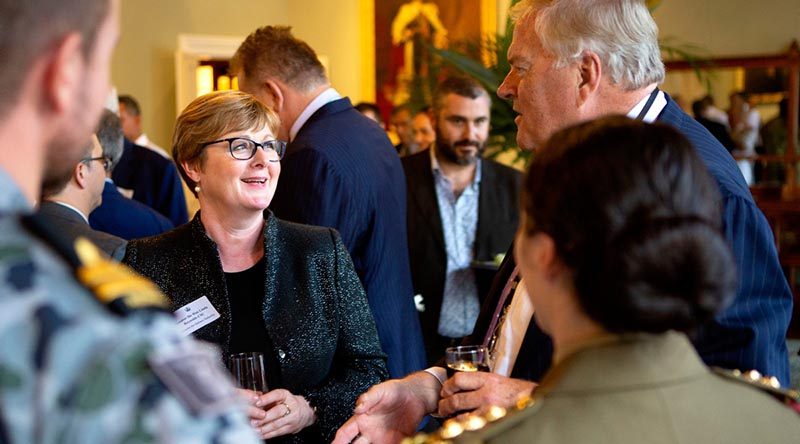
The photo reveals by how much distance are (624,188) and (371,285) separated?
2489mm

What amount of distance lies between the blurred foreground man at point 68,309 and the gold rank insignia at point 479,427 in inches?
15.0

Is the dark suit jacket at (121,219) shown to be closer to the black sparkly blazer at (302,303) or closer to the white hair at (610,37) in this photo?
the black sparkly blazer at (302,303)

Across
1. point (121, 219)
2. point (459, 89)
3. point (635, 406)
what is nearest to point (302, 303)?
point (635, 406)

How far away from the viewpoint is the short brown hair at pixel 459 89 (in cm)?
559

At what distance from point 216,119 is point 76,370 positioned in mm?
2015

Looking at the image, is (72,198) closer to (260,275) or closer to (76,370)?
(260,275)

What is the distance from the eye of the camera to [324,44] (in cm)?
1110

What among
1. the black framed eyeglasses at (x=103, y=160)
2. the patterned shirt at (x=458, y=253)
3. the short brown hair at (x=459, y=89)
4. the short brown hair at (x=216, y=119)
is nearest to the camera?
the short brown hair at (x=216, y=119)

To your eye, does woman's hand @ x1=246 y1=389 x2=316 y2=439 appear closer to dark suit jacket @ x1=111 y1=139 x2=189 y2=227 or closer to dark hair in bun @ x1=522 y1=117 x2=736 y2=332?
dark hair in bun @ x1=522 y1=117 x2=736 y2=332

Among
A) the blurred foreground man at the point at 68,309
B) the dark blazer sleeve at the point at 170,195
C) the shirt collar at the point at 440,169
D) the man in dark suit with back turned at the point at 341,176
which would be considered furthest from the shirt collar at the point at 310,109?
the blurred foreground man at the point at 68,309

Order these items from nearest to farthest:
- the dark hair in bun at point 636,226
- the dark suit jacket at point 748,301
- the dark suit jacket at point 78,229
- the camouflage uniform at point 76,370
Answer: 1. the camouflage uniform at point 76,370
2. the dark hair in bun at point 636,226
3. the dark suit jacket at point 748,301
4. the dark suit jacket at point 78,229

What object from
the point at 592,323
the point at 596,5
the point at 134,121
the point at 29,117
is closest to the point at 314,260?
the point at 596,5

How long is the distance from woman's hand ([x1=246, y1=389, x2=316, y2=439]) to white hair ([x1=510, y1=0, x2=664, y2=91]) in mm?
1076

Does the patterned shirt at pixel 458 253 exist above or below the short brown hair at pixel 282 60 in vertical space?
below
